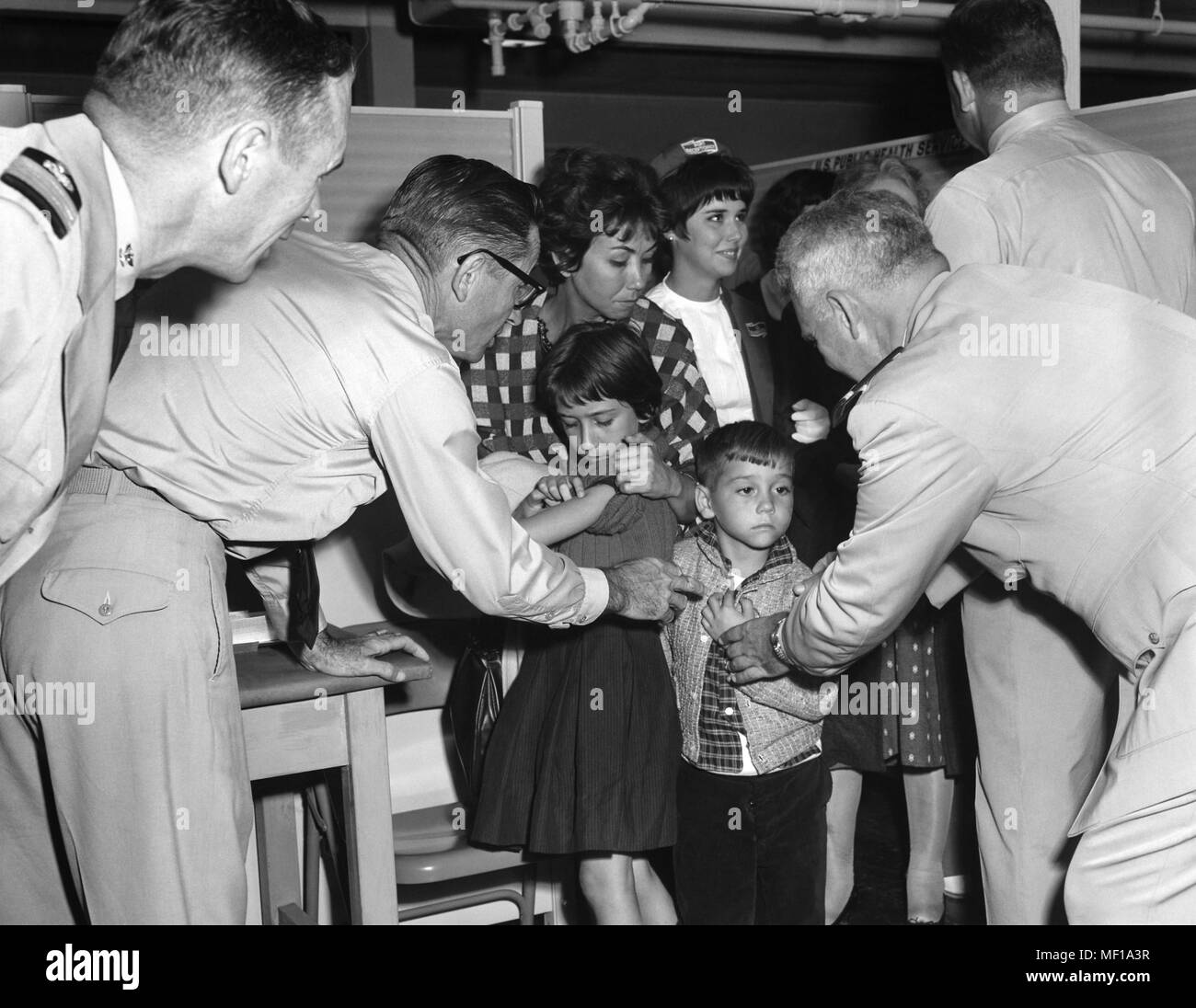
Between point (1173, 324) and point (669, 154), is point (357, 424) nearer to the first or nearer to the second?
point (1173, 324)

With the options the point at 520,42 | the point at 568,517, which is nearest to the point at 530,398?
the point at 568,517

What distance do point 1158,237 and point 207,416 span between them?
183 centimetres

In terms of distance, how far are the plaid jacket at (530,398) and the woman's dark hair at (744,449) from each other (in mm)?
132

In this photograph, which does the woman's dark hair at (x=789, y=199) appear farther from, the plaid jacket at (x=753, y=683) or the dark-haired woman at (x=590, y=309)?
the plaid jacket at (x=753, y=683)

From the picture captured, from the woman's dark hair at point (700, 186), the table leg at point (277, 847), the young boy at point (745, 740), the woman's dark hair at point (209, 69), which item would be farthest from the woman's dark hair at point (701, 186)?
the woman's dark hair at point (209, 69)

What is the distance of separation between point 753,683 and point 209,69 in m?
1.47

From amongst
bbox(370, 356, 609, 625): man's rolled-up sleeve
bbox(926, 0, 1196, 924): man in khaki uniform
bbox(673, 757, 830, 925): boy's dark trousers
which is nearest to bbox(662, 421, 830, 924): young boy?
bbox(673, 757, 830, 925): boy's dark trousers

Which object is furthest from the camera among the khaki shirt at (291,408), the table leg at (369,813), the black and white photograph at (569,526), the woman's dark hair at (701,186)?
the woman's dark hair at (701,186)

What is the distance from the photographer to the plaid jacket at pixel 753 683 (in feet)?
7.38

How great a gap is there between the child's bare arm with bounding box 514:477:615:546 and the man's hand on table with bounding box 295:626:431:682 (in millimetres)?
315

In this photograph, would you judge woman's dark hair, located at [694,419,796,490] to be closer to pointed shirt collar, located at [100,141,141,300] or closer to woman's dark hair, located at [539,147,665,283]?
woman's dark hair, located at [539,147,665,283]

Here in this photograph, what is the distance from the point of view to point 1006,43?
7.73 ft
